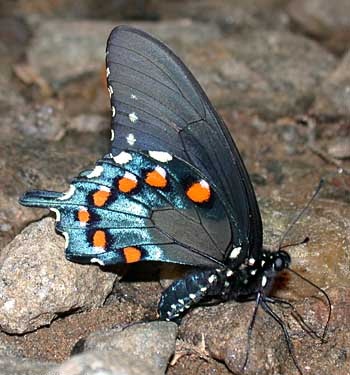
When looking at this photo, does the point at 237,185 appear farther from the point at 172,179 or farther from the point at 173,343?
the point at 173,343

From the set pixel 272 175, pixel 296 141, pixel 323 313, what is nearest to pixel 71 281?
pixel 323 313

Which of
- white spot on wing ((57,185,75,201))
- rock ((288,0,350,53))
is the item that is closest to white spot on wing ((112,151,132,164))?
white spot on wing ((57,185,75,201))

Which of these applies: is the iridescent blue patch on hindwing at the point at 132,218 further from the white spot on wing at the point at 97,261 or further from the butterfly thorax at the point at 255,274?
the butterfly thorax at the point at 255,274

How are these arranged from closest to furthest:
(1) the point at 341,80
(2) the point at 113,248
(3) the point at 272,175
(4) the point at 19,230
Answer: (2) the point at 113,248 < (4) the point at 19,230 < (3) the point at 272,175 < (1) the point at 341,80

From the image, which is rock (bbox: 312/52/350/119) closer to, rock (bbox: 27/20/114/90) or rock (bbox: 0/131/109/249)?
rock (bbox: 0/131/109/249)

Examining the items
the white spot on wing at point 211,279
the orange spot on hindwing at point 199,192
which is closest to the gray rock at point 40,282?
the white spot on wing at point 211,279

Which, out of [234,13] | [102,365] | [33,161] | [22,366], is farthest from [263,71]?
[102,365]
